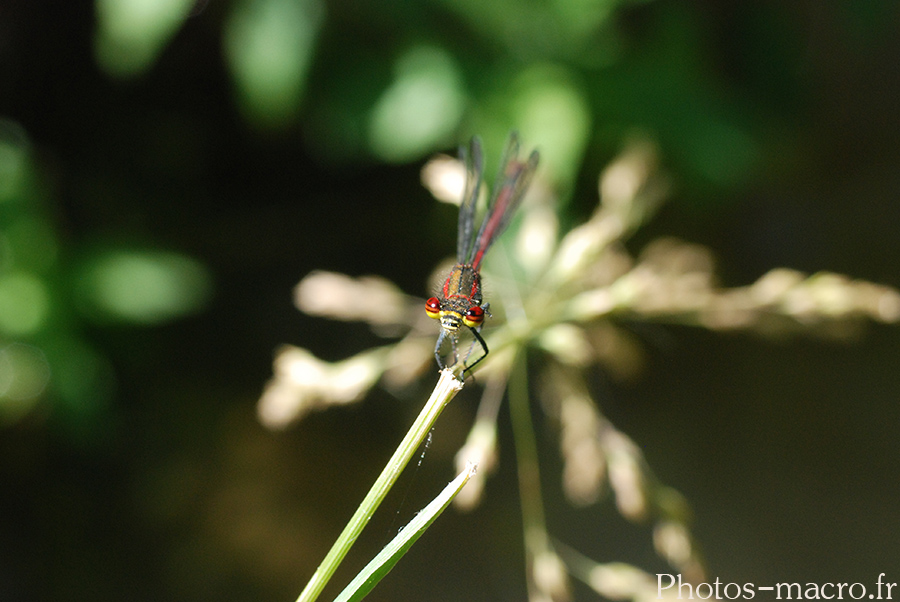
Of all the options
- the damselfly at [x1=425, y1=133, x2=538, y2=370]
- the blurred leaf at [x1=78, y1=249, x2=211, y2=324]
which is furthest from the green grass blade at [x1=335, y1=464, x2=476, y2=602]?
the blurred leaf at [x1=78, y1=249, x2=211, y2=324]

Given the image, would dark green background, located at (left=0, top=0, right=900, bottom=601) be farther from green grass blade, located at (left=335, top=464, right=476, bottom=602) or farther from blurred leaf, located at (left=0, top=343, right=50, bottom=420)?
green grass blade, located at (left=335, top=464, right=476, bottom=602)

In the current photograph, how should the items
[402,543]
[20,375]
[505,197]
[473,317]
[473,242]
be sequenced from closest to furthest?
[402,543] → [473,317] → [473,242] → [505,197] → [20,375]

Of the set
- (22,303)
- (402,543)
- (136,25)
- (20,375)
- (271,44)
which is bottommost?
(402,543)

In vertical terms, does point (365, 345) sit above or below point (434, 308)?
above

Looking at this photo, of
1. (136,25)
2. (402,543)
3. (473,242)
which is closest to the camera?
(402,543)

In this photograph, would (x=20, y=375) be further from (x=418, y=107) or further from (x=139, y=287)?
(x=418, y=107)

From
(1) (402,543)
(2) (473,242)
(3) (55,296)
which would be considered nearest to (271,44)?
(3) (55,296)

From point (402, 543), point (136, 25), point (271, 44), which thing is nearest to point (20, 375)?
point (136, 25)

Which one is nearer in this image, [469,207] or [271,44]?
[469,207]
